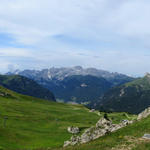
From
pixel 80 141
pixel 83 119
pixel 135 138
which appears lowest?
pixel 83 119

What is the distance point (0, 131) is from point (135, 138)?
5027 cm

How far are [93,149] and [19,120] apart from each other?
72.0m

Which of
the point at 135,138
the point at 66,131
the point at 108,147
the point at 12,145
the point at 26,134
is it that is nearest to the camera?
the point at 108,147

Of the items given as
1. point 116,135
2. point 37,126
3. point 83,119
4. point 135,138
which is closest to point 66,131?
point 37,126

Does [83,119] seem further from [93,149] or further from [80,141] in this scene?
[93,149]

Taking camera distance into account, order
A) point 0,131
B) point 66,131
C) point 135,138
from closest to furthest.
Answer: point 135,138
point 0,131
point 66,131

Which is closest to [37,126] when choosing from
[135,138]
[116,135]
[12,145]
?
[12,145]

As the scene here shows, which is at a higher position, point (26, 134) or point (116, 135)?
point (116, 135)

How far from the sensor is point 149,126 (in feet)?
168

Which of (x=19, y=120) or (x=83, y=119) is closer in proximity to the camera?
(x=19, y=120)

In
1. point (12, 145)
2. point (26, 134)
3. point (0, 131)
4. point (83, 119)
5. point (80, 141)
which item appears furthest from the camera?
point (83, 119)

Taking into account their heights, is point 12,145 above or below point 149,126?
below

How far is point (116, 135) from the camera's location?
1989 inches

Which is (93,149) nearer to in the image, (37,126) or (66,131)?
(66,131)
